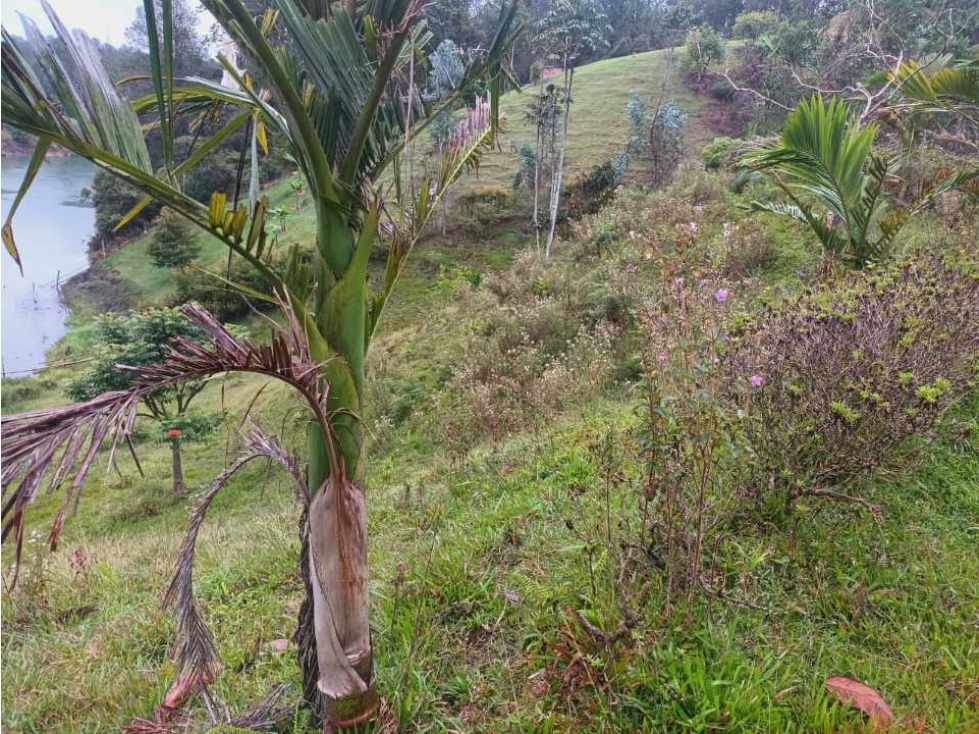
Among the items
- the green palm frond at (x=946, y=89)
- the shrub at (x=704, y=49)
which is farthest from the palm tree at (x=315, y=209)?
the shrub at (x=704, y=49)

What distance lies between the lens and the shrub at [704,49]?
23047mm

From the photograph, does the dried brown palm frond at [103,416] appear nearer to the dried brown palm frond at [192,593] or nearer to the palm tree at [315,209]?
the palm tree at [315,209]

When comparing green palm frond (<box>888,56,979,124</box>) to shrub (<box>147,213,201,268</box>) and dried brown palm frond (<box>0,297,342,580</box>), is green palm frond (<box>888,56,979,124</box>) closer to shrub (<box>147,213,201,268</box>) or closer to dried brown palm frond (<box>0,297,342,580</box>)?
dried brown palm frond (<box>0,297,342,580</box>)

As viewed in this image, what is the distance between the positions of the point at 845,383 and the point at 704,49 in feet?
84.7

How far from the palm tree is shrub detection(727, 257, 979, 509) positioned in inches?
61.3

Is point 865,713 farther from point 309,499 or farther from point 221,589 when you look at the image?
point 221,589

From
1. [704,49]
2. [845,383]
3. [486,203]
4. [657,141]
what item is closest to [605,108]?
[704,49]

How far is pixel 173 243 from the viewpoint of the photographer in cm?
1628

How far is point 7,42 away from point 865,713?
249 centimetres

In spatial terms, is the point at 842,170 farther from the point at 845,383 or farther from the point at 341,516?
the point at 341,516

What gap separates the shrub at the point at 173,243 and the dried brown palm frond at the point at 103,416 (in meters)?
16.4

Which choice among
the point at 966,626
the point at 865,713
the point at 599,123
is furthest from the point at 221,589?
the point at 599,123

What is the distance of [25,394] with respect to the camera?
556 inches

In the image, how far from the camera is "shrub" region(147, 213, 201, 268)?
15617mm
